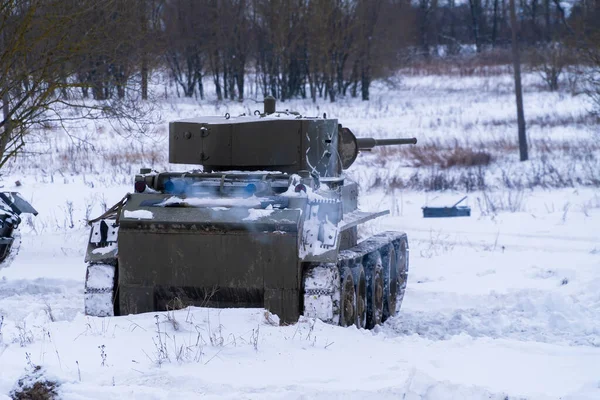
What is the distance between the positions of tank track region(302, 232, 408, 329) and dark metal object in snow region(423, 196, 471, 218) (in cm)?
509

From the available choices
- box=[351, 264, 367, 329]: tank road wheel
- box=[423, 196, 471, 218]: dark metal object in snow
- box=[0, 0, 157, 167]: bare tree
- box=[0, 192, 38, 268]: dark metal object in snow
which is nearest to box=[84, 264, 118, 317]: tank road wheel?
box=[351, 264, 367, 329]: tank road wheel

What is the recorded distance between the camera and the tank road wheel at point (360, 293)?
7.98 meters

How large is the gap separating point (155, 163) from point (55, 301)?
10.8m

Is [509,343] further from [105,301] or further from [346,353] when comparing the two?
[105,301]

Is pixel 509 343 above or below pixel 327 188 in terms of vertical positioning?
below

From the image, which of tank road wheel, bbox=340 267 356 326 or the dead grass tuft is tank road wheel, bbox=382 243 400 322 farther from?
the dead grass tuft

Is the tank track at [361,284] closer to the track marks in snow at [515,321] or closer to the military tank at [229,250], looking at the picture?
the military tank at [229,250]

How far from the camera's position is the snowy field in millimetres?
5543

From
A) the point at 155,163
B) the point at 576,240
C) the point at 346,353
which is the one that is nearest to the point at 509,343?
the point at 346,353

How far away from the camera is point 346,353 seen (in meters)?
6.27

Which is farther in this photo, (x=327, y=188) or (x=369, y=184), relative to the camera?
(x=369, y=184)

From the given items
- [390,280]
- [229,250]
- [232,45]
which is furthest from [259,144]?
[232,45]

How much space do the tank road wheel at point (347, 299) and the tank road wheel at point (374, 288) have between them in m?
0.84

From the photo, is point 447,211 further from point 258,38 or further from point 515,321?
point 258,38
